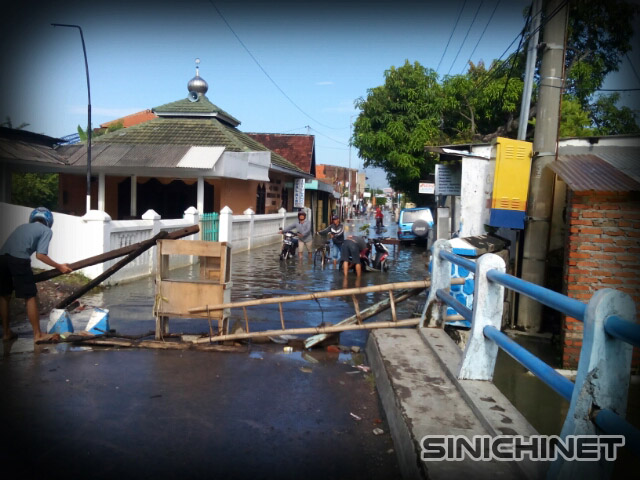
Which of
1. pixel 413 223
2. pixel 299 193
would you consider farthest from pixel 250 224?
pixel 299 193

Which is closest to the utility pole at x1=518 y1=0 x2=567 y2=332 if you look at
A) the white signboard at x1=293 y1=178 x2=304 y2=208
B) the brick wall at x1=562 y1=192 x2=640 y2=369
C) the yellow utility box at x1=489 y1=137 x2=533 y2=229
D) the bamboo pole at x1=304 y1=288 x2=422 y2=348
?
the yellow utility box at x1=489 y1=137 x2=533 y2=229

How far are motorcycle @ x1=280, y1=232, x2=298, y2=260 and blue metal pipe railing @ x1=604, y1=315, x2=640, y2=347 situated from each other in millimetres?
14708

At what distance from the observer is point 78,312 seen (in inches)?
319

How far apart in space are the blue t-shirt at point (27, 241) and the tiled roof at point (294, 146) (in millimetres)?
28862

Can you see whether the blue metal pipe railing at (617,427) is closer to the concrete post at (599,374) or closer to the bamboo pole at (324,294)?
the concrete post at (599,374)

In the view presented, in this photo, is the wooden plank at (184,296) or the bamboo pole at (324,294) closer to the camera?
the bamboo pole at (324,294)

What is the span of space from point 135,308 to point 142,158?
37.0ft

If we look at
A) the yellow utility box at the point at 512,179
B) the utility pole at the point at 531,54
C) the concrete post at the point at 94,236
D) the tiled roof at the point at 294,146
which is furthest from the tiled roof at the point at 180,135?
the yellow utility box at the point at 512,179

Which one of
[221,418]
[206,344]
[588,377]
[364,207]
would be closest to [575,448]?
[588,377]

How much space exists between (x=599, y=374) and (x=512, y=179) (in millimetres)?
6152

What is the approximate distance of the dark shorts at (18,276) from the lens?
6031mm

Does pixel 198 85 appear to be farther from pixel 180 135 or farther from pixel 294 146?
pixel 294 146

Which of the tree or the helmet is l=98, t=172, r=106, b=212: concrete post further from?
the helmet

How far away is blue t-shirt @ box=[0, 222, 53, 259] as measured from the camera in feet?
19.7
